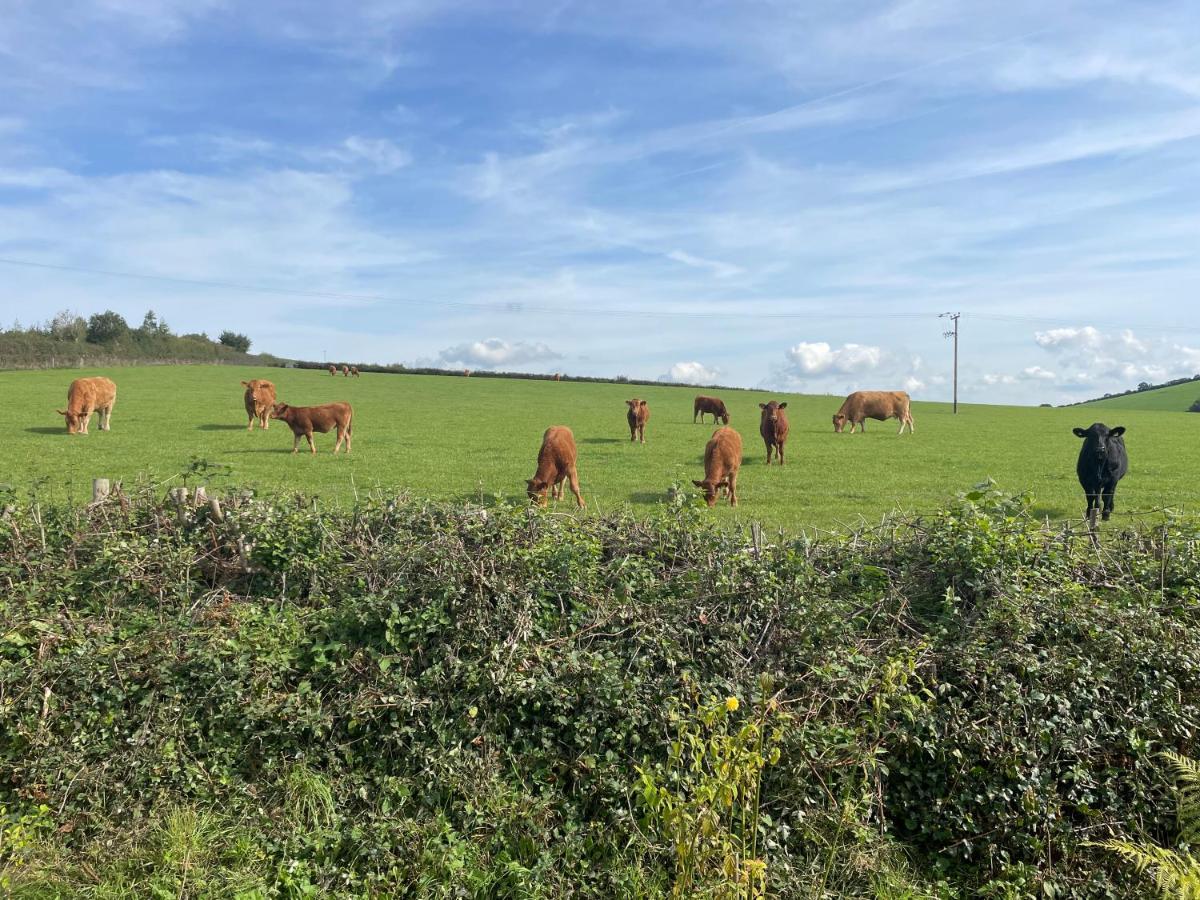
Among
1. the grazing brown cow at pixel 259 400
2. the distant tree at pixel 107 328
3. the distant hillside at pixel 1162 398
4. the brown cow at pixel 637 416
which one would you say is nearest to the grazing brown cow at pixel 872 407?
the brown cow at pixel 637 416

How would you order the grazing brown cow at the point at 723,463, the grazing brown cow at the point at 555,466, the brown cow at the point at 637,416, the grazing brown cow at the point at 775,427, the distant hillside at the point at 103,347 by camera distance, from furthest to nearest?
the distant hillside at the point at 103,347 → the brown cow at the point at 637,416 → the grazing brown cow at the point at 775,427 → the grazing brown cow at the point at 723,463 → the grazing brown cow at the point at 555,466

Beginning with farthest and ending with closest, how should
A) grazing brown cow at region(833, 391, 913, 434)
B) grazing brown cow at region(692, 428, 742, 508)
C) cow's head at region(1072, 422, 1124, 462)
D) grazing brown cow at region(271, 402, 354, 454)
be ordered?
grazing brown cow at region(833, 391, 913, 434) < grazing brown cow at region(271, 402, 354, 454) < grazing brown cow at region(692, 428, 742, 508) < cow's head at region(1072, 422, 1124, 462)

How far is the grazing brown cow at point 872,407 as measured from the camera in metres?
36.7

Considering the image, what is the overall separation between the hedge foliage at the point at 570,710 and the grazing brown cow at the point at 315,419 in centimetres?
1712

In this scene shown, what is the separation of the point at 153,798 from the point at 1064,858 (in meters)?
5.99

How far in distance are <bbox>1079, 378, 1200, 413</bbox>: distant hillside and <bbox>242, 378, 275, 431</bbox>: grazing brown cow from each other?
8606 cm

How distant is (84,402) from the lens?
26.5 meters

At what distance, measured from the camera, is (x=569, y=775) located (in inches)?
207

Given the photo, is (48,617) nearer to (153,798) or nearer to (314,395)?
(153,798)

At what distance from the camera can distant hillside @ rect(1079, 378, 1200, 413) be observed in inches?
3363

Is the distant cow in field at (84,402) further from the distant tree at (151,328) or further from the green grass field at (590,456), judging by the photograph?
the distant tree at (151,328)

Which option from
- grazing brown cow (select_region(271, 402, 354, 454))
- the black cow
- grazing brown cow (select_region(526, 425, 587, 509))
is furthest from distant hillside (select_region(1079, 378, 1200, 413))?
grazing brown cow (select_region(526, 425, 587, 509))

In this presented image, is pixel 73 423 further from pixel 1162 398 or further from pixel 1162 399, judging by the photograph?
pixel 1162 398

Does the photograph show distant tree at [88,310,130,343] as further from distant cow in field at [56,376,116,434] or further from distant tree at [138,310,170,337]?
distant cow in field at [56,376,116,434]
